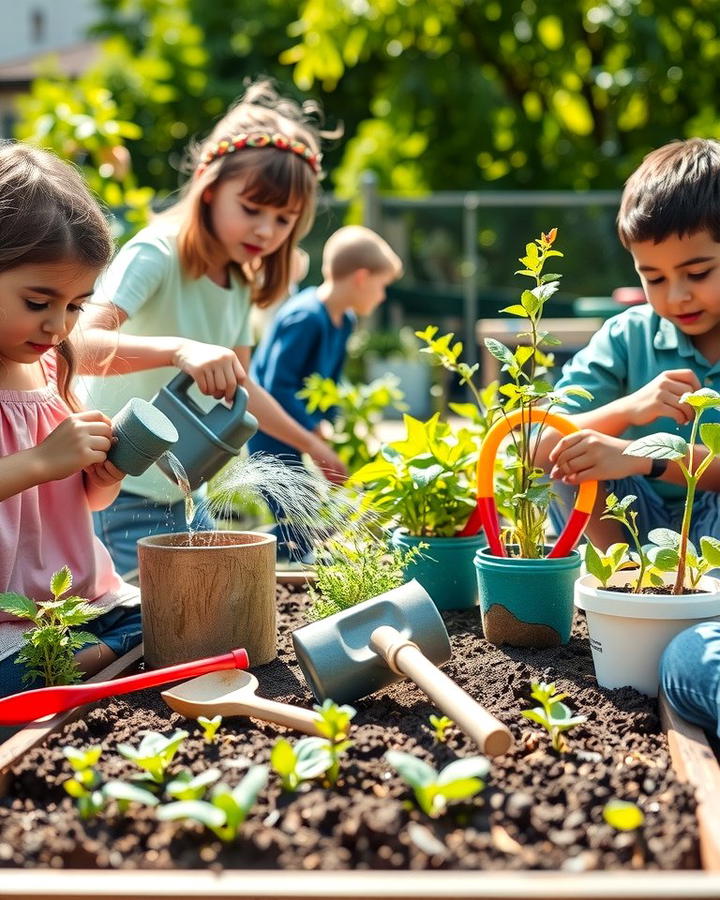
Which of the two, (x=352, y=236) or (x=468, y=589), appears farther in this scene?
(x=352, y=236)

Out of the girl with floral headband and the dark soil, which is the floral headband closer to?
the girl with floral headband

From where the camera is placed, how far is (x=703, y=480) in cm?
212

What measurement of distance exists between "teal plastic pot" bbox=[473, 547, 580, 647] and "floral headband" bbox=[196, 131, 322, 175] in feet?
4.28

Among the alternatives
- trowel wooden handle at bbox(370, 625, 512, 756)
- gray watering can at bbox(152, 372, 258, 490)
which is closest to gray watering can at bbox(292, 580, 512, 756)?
trowel wooden handle at bbox(370, 625, 512, 756)

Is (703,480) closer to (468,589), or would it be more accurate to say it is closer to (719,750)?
(468,589)

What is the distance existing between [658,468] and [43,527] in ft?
3.90

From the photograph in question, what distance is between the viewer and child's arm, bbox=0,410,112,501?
5.48ft

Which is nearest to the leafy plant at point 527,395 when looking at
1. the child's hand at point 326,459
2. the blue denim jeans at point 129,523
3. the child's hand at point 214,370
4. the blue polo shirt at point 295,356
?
the child's hand at point 214,370

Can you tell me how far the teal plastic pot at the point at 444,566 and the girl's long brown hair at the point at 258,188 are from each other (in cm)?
98

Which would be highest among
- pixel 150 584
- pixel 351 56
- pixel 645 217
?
pixel 351 56

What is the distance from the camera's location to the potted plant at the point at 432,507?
6.86 feet

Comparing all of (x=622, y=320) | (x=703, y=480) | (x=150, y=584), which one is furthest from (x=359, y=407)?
(x=150, y=584)

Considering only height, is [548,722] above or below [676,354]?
below

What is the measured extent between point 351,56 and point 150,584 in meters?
9.39
